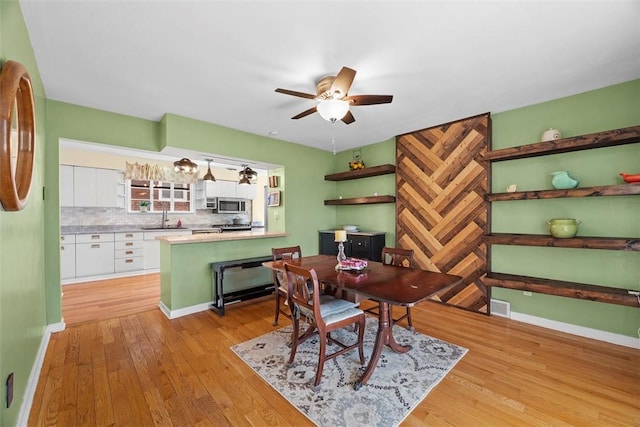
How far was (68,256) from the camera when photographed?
187 inches

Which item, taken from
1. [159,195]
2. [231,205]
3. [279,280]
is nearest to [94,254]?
[159,195]

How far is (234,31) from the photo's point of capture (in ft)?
5.92

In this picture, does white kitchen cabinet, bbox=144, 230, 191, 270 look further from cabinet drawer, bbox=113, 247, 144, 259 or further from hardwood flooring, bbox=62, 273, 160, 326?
hardwood flooring, bbox=62, 273, 160, 326

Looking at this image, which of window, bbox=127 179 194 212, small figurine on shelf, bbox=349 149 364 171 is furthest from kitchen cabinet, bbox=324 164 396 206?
window, bbox=127 179 194 212

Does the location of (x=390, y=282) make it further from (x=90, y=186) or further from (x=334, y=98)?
(x=90, y=186)

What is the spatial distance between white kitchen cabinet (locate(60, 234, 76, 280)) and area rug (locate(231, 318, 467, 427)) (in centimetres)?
430

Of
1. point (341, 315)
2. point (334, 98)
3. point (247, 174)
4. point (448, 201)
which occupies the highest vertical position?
point (334, 98)

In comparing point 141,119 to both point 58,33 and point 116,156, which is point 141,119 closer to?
point 58,33

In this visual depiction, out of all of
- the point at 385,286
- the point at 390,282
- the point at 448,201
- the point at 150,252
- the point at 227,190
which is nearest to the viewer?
the point at 385,286

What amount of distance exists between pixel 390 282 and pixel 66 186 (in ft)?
20.2

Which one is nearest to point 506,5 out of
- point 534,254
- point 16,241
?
point 534,254

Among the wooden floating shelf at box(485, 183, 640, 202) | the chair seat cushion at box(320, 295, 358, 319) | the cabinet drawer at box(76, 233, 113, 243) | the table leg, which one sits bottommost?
the table leg

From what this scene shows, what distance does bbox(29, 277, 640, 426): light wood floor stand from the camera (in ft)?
5.43

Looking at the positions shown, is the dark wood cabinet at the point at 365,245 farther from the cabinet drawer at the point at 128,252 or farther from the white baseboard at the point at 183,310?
the cabinet drawer at the point at 128,252
